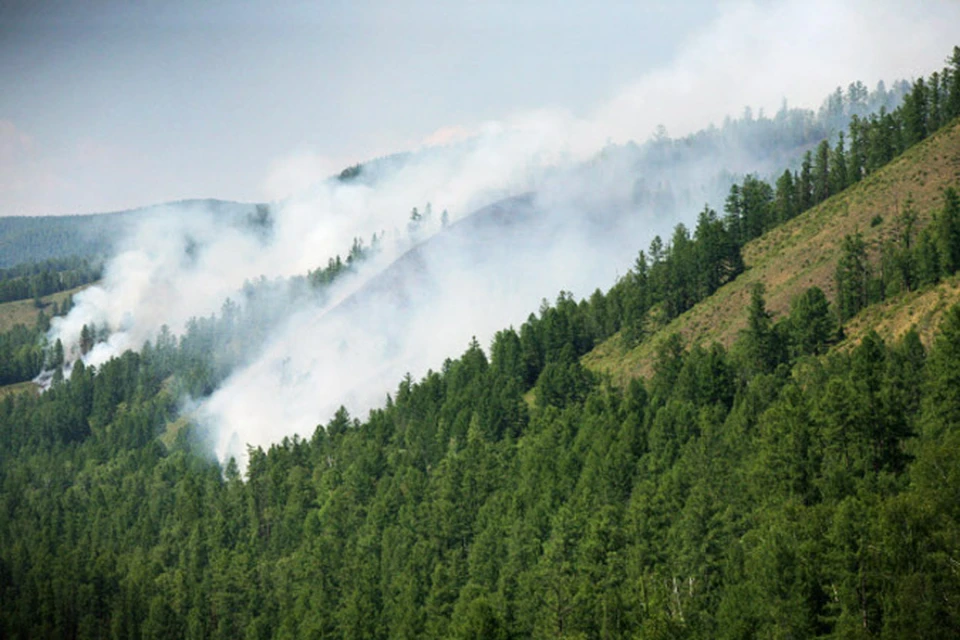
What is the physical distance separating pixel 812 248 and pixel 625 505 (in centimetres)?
7878

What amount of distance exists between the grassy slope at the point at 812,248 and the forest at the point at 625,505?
14.1ft

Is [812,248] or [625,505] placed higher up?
[812,248]

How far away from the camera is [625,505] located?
119 metres

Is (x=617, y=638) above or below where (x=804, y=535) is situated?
below

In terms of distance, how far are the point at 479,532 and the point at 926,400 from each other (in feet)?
184

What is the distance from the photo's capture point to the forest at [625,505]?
7569 centimetres

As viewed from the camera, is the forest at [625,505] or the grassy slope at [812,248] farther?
the grassy slope at [812,248]

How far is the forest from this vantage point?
75688mm

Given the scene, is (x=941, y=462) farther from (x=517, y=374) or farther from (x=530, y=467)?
(x=517, y=374)

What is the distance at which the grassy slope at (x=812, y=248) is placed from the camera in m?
168

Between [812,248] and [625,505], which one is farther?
[812,248]

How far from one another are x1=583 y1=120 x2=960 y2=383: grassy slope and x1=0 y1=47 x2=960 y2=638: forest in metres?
4.30

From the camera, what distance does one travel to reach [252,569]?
483ft

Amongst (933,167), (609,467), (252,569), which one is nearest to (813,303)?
(609,467)
